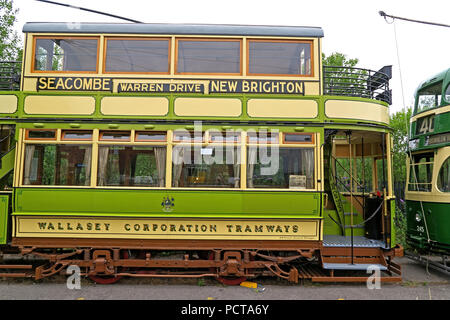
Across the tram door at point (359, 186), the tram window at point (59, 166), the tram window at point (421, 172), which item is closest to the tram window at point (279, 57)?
the tram door at point (359, 186)

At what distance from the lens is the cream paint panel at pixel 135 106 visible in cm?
513

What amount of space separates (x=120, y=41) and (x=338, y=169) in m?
5.85

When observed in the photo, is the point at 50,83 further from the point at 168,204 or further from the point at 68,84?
the point at 168,204

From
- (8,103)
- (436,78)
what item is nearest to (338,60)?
(436,78)

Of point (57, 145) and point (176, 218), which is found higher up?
point (57, 145)

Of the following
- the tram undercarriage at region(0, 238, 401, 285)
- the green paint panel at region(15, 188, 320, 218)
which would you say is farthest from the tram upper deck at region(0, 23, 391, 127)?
the tram undercarriage at region(0, 238, 401, 285)

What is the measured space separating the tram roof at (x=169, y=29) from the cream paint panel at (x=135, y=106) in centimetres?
128

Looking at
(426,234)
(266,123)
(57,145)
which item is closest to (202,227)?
(266,123)

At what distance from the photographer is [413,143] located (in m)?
6.88

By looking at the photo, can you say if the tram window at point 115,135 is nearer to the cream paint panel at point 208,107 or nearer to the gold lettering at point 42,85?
the cream paint panel at point 208,107

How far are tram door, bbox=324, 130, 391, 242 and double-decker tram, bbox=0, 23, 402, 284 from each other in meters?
0.40

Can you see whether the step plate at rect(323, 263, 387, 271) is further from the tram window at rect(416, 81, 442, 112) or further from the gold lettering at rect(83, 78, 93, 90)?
the gold lettering at rect(83, 78, 93, 90)

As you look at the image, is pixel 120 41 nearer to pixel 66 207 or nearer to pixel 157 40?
pixel 157 40

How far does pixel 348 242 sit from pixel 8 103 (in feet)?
23.0
